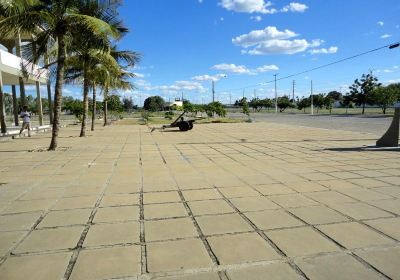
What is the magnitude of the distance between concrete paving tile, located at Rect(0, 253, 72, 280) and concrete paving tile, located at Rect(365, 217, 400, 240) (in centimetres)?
322

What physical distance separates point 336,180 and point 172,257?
4058mm

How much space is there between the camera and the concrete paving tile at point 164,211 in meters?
4.41

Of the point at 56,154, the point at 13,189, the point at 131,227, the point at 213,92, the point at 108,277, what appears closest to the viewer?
the point at 108,277

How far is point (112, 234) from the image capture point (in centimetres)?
379

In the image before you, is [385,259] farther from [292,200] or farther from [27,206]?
[27,206]

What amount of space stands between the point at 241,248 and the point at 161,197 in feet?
6.98

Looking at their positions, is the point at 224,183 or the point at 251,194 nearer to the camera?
the point at 251,194

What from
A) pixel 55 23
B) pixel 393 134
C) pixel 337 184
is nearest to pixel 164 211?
pixel 337 184

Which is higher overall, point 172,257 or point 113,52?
point 113,52

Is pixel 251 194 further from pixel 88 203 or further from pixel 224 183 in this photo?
pixel 88 203

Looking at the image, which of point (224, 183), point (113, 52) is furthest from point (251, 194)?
point (113, 52)

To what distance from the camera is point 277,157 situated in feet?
30.2

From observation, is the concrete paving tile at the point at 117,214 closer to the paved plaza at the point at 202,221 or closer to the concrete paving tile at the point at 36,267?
the paved plaza at the point at 202,221

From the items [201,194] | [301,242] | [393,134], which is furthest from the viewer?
[393,134]
